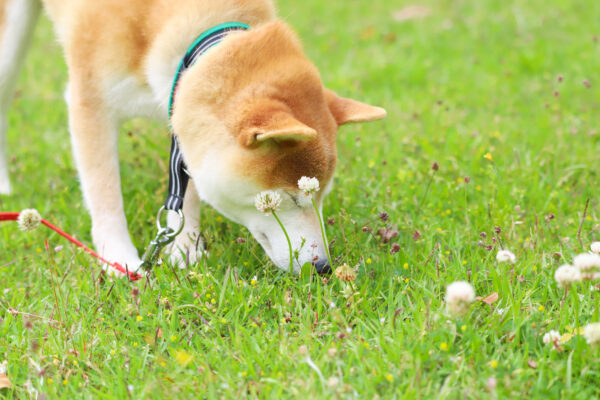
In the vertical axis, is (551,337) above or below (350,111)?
below

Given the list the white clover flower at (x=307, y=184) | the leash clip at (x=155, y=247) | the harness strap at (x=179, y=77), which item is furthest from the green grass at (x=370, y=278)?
the white clover flower at (x=307, y=184)

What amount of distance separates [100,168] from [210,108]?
0.96 m

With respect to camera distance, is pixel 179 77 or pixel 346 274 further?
pixel 179 77

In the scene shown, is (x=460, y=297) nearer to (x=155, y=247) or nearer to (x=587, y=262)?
(x=587, y=262)

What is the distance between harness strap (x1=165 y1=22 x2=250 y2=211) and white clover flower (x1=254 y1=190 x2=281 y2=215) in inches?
21.9

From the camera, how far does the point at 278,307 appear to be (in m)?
2.51

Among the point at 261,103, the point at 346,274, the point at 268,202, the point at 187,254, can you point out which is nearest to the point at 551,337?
the point at 346,274

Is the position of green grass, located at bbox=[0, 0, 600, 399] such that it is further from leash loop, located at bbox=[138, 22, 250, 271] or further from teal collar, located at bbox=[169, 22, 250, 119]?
teal collar, located at bbox=[169, 22, 250, 119]

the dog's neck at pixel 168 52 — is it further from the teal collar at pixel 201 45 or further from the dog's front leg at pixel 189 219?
the dog's front leg at pixel 189 219

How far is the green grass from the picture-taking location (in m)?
2.09

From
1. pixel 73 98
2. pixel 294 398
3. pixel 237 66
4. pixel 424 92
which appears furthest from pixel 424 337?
pixel 424 92

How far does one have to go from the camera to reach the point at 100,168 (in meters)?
3.43

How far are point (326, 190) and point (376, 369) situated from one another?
1.10m

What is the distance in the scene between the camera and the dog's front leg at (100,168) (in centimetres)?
335
